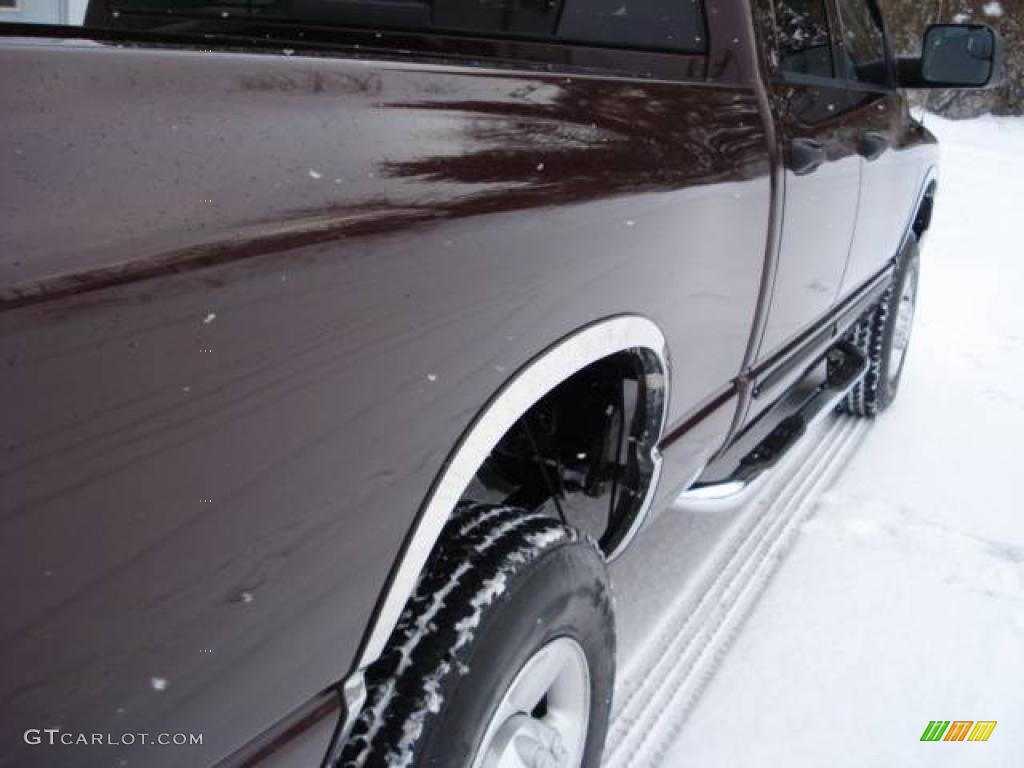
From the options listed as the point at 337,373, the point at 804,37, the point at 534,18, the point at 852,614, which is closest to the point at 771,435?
the point at 852,614

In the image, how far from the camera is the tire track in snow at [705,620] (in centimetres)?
217

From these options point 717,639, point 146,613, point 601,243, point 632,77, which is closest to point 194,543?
point 146,613

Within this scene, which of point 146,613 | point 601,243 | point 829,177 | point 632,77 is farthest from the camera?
point 829,177

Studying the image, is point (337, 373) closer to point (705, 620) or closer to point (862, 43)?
point (705, 620)

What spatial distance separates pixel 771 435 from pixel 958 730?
3.19ft

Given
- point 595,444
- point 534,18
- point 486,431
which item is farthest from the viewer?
point 534,18

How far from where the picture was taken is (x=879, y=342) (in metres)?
4.14

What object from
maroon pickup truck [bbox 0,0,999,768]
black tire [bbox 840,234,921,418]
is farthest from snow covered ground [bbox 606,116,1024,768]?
maroon pickup truck [bbox 0,0,999,768]

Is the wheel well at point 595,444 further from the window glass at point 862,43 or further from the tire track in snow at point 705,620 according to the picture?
the window glass at point 862,43

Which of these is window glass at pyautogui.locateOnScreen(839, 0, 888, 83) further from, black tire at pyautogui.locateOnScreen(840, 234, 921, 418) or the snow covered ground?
the snow covered ground

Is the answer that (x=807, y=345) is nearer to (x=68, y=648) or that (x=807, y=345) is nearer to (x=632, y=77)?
(x=632, y=77)

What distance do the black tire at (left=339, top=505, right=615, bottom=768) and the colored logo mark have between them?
1268mm

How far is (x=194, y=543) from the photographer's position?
0.81 m

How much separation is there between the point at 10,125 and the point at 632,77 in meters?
1.18
